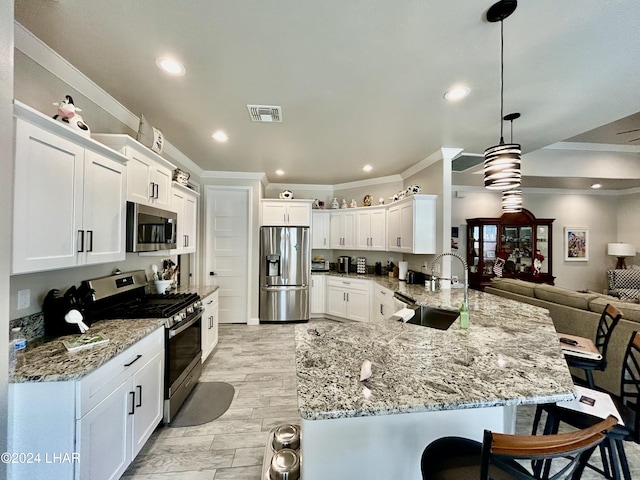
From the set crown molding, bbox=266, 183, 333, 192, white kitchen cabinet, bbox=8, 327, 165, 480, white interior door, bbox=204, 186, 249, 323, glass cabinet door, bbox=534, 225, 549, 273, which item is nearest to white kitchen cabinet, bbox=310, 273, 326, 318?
white interior door, bbox=204, 186, 249, 323

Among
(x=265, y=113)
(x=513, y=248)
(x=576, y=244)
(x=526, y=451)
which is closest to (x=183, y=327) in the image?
(x=265, y=113)

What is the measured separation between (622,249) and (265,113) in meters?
8.12

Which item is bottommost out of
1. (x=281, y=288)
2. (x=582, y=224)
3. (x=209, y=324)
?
(x=209, y=324)

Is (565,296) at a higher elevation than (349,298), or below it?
higher

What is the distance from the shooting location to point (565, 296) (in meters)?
2.99

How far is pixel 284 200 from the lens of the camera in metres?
4.93

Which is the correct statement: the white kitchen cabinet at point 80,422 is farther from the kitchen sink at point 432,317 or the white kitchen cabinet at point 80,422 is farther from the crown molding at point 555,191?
the crown molding at point 555,191

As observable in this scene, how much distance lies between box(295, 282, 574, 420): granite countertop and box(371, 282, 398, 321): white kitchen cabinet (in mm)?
1679

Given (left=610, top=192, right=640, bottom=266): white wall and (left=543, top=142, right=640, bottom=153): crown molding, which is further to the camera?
(left=610, top=192, right=640, bottom=266): white wall

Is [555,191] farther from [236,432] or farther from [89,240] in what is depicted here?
[89,240]

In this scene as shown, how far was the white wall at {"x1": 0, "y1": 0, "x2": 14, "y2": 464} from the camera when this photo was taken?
815 mm

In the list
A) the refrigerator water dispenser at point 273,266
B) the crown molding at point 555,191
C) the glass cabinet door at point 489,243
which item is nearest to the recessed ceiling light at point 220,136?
the refrigerator water dispenser at point 273,266

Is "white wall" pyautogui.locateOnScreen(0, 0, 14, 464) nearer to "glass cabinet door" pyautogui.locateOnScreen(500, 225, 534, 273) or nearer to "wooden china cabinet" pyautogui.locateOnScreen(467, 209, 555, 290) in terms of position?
"wooden china cabinet" pyautogui.locateOnScreen(467, 209, 555, 290)

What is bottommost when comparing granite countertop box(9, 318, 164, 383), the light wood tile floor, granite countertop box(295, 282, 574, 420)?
the light wood tile floor
